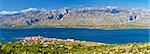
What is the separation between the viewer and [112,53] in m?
68.6

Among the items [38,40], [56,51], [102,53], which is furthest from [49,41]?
[102,53]

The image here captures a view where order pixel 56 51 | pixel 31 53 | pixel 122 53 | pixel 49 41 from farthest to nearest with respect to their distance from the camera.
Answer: pixel 49 41, pixel 56 51, pixel 31 53, pixel 122 53

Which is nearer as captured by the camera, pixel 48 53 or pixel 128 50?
pixel 128 50

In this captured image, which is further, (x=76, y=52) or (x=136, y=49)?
(x=76, y=52)

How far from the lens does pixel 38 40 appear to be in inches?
4247

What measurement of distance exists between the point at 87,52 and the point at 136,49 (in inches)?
462

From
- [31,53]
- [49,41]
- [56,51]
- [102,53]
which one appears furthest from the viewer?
[49,41]

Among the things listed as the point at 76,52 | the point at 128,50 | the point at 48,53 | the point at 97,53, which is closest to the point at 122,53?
the point at 128,50

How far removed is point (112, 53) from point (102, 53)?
81.7 inches

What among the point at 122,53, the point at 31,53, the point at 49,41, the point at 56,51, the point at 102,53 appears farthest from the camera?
the point at 49,41

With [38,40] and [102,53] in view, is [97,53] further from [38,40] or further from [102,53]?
[38,40]

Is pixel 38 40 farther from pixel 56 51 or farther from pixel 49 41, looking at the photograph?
pixel 56 51

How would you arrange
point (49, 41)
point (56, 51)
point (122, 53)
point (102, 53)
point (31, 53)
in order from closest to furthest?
point (122, 53), point (102, 53), point (31, 53), point (56, 51), point (49, 41)

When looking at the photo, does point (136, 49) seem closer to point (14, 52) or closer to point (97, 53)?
point (97, 53)
